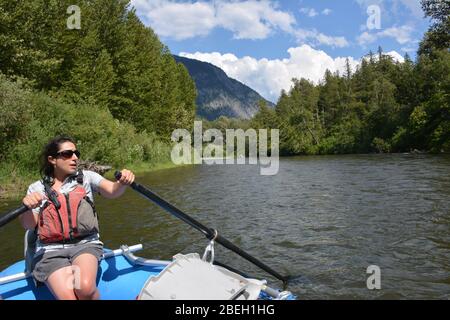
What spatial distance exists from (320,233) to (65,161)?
6725 millimetres

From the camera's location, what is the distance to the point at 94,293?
4129 millimetres

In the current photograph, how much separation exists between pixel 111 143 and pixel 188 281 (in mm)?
22898

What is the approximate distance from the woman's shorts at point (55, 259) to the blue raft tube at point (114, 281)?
0.73 feet

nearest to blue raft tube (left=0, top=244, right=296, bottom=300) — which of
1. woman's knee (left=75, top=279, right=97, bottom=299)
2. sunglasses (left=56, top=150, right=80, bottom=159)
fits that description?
woman's knee (left=75, top=279, right=97, bottom=299)

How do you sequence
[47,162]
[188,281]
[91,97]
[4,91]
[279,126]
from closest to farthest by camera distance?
1. [188,281]
2. [47,162]
3. [4,91]
4. [91,97]
5. [279,126]

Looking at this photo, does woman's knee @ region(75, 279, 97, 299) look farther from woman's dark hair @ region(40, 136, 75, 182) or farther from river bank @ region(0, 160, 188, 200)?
river bank @ region(0, 160, 188, 200)

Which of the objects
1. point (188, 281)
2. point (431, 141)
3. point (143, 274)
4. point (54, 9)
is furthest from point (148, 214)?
point (431, 141)

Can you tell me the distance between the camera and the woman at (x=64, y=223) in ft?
13.5

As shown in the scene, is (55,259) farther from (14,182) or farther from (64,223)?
(14,182)

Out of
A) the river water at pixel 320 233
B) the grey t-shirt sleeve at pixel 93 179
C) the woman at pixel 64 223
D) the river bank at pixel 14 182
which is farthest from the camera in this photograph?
the river bank at pixel 14 182

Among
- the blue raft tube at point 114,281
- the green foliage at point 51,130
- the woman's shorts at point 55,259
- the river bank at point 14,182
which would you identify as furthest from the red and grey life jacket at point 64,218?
the green foliage at point 51,130

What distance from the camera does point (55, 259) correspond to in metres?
4.28

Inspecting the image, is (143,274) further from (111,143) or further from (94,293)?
(111,143)

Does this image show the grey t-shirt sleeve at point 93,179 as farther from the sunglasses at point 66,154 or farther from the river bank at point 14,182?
the river bank at point 14,182
